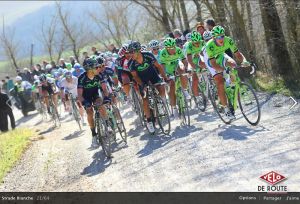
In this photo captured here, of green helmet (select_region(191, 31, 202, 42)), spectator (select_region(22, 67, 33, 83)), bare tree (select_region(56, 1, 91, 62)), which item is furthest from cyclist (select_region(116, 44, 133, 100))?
bare tree (select_region(56, 1, 91, 62))

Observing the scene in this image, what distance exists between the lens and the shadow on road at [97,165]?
36.5 ft

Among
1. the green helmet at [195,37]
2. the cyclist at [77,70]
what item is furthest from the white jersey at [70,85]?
the green helmet at [195,37]

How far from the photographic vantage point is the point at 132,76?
13312mm

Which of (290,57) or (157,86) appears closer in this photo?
(157,86)

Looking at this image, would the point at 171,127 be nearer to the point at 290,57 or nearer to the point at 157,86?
the point at 157,86

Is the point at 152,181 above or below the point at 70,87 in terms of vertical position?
below

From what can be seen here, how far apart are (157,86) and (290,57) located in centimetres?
704

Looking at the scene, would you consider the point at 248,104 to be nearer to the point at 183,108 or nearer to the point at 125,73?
the point at 183,108

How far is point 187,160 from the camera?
391 inches

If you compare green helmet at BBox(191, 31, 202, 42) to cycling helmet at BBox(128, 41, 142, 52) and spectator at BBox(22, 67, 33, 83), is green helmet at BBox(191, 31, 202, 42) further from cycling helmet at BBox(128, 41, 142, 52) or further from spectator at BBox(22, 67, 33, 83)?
spectator at BBox(22, 67, 33, 83)

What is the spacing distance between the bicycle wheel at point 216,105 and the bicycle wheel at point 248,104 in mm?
790


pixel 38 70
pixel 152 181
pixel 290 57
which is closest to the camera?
pixel 152 181
